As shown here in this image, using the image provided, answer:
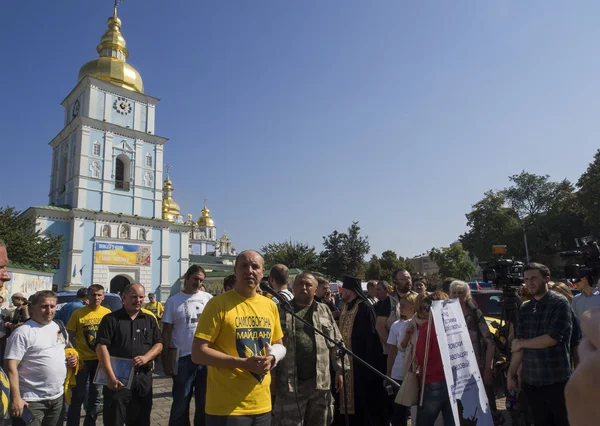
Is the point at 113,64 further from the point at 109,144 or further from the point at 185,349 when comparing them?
the point at 185,349

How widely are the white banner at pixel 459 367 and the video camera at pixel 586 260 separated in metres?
1.71

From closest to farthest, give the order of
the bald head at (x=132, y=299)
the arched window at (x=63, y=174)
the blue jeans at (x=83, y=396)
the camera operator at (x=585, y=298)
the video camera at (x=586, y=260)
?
the video camera at (x=586, y=260) → the bald head at (x=132, y=299) → the blue jeans at (x=83, y=396) → the camera operator at (x=585, y=298) → the arched window at (x=63, y=174)

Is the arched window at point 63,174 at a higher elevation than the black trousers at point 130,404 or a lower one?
higher

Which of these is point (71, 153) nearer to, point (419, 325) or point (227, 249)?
point (419, 325)

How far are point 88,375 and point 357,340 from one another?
3683mm

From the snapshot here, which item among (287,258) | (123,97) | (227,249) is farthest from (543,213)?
(227,249)

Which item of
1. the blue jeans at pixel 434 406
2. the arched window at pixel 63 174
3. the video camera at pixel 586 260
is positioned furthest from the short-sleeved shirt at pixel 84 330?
the arched window at pixel 63 174

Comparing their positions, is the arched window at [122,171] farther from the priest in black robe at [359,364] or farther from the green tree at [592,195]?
the green tree at [592,195]

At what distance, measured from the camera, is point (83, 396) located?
17.5ft

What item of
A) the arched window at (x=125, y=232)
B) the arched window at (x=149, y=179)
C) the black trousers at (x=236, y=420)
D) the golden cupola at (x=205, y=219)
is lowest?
the black trousers at (x=236, y=420)

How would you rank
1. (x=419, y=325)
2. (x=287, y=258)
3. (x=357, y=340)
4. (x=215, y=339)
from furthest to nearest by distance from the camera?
(x=287, y=258), (x=357, y=340), (x=419, y=325), (x=215, y=339)

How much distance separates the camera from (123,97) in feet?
124

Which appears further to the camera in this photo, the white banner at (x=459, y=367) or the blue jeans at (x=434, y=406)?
the blue jeans at (x=434, y=406)

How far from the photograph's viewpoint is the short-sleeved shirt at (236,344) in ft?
9.61
